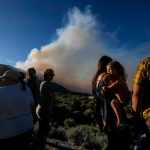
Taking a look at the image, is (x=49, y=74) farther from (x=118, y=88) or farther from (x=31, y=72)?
(x=118, y=88)

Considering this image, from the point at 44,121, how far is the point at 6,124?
100 cm

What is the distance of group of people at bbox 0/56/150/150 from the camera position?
18.7ft

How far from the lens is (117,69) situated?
683 cm

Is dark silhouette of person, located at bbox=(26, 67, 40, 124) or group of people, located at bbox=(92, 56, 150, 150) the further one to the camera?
dark silhouette of person, located at bbox=(26, 67, 40, 124)

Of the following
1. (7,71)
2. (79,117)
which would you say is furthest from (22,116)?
(79,117)

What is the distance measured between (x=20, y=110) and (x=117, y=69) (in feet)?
9.23

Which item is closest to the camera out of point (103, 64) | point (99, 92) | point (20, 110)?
point (99, 92)

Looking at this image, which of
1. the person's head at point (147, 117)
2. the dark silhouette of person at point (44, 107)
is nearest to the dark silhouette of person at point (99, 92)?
the person's head at point (147, 117)

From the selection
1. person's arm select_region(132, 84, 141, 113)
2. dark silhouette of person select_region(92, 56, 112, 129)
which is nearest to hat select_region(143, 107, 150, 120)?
person's arm select_region(132, 84, 141, 113)

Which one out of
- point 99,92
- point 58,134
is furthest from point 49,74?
point 58,134

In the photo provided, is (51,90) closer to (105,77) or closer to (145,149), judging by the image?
(105,77)

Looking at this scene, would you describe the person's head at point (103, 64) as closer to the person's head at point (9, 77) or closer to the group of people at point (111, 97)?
the group of people at point (111, 97)

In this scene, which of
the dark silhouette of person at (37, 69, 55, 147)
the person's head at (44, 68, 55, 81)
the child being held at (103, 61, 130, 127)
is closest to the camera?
the child being held at (103, 61, 130, 127)

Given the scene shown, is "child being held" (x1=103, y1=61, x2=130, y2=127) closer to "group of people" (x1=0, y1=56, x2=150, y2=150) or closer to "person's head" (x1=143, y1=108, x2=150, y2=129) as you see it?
"group of people" (x1=0, y1=56, x2=150, y2=150)
